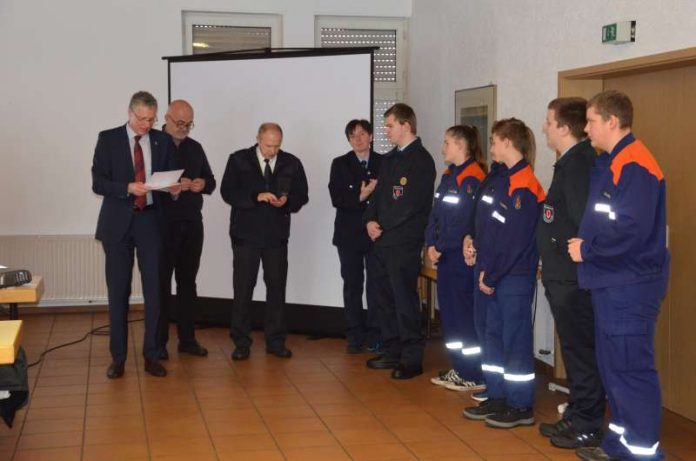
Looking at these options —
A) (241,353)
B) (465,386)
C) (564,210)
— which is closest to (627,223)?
(564,210)

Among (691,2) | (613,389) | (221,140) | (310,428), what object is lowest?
(310,428)

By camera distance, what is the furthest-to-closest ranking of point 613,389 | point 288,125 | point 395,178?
1. point 288,125
2. point 395,178
3. point 613,389

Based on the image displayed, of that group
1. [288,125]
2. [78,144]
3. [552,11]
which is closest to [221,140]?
[288,125]

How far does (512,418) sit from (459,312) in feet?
2.97

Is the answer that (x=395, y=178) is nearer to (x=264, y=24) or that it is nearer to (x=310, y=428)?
(x=310, y=428)

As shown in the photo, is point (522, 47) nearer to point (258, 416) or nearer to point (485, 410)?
point (485, 410)

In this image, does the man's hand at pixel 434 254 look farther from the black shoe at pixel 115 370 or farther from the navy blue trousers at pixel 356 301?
the black shoe at pixel 115 370

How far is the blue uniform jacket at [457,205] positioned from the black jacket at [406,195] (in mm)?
265

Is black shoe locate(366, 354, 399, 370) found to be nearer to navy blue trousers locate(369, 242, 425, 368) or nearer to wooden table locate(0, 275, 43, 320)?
navy blue trousers locate(369, 242, 425, 368)

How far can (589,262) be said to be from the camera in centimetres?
404

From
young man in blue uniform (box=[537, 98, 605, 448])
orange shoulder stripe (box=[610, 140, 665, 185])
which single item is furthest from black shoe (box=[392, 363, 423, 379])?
orange shoulder stripe (box=[610, 140, 665, 185])

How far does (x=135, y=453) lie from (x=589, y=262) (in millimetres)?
2223

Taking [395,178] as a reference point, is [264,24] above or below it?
above

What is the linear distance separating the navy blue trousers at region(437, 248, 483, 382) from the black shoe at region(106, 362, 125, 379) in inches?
80.4
